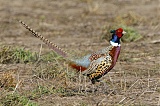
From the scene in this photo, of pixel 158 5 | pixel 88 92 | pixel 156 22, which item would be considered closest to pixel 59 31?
pixel 156 22

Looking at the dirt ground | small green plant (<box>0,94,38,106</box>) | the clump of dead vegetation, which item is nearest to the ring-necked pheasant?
the dirt ground

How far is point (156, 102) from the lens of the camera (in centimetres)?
751

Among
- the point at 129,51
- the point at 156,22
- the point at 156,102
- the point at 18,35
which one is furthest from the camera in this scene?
the point at 156,22

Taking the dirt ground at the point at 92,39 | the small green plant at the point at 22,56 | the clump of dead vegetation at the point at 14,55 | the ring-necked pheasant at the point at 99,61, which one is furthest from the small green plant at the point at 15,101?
the small green plant at the point at 22,56

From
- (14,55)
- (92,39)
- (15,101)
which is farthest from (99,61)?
(92,39)

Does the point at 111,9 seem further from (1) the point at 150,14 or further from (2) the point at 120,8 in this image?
(1) the point at 150,14

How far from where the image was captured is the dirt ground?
779 centimetres

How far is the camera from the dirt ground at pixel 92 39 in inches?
307

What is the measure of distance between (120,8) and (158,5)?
42.9 inches

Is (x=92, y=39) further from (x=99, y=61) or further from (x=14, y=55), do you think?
(x=99, y=61)

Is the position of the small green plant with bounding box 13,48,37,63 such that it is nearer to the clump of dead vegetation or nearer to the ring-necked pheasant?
the clump of dead vegetation

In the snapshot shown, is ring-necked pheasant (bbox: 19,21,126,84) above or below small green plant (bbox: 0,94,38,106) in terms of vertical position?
above

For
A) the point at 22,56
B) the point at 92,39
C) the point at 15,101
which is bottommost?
the point at 15,101

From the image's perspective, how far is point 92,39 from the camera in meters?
13.1
